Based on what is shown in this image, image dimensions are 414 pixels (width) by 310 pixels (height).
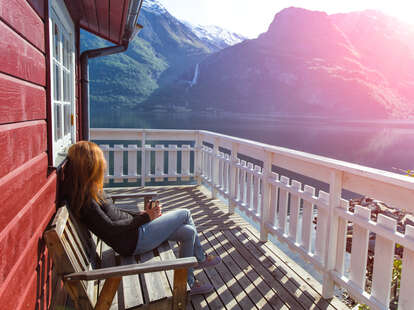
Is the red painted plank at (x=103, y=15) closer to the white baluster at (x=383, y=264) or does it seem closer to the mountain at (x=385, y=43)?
the white baluster at (x=383, y=264)

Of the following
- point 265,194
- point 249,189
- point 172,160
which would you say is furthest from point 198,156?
point 265,194

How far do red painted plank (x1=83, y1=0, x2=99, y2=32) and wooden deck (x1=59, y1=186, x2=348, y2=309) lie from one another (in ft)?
8.51

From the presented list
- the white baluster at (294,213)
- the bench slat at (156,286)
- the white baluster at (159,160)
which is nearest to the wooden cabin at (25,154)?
the bench slat at (156,286)

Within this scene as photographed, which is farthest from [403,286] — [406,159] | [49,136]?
[406,159]

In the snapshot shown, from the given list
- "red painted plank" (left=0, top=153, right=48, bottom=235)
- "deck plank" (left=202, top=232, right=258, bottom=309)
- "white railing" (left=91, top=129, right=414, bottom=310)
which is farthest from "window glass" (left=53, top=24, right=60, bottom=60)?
"deck plank" (left=202, top=232, right=258, bottom=309)

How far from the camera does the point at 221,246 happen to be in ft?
11.8

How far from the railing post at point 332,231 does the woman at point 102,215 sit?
111 centimetres

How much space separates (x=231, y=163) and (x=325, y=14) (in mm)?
132582

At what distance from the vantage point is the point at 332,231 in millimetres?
2598

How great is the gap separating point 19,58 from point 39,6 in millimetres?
513

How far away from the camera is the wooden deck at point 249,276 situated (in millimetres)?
2576

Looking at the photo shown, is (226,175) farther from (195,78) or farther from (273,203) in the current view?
(195,78)

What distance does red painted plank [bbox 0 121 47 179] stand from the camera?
3.57 ft

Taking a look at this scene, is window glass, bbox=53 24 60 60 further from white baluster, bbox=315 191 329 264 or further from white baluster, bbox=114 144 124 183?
white baluster, bbox=114 144 124 183
